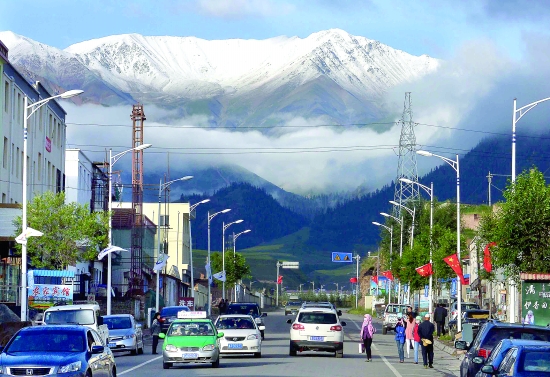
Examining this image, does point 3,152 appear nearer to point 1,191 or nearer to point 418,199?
point 1,191

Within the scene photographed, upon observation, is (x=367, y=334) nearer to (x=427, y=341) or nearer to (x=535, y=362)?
(x=427, y=341)

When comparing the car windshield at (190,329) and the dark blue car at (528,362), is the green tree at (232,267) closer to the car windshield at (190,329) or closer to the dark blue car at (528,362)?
the car windshield at (190,329)

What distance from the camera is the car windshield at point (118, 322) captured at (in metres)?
39.2

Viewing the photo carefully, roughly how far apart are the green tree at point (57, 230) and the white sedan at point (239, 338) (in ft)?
40.7

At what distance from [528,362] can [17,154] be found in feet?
168

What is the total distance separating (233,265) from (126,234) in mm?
17491

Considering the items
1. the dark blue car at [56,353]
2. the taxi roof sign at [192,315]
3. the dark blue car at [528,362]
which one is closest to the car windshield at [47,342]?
the dark blue car at [56,353]

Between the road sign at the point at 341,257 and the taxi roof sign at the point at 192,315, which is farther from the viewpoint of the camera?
the road sign at the point at 341,257

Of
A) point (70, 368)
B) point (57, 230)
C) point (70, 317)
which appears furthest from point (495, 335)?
point (57, 230)

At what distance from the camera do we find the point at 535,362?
14.3 meters

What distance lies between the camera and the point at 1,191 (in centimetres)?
5719

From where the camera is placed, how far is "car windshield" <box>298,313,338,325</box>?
117 ft

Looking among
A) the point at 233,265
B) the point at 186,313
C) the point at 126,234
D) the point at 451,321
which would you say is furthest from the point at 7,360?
the point at 233,265

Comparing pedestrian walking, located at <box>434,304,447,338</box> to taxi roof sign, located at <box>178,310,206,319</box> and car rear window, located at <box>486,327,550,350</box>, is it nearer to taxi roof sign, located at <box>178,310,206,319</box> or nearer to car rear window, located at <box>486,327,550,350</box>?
taxi roof sign, located at <box>178,310,206,319</box>
